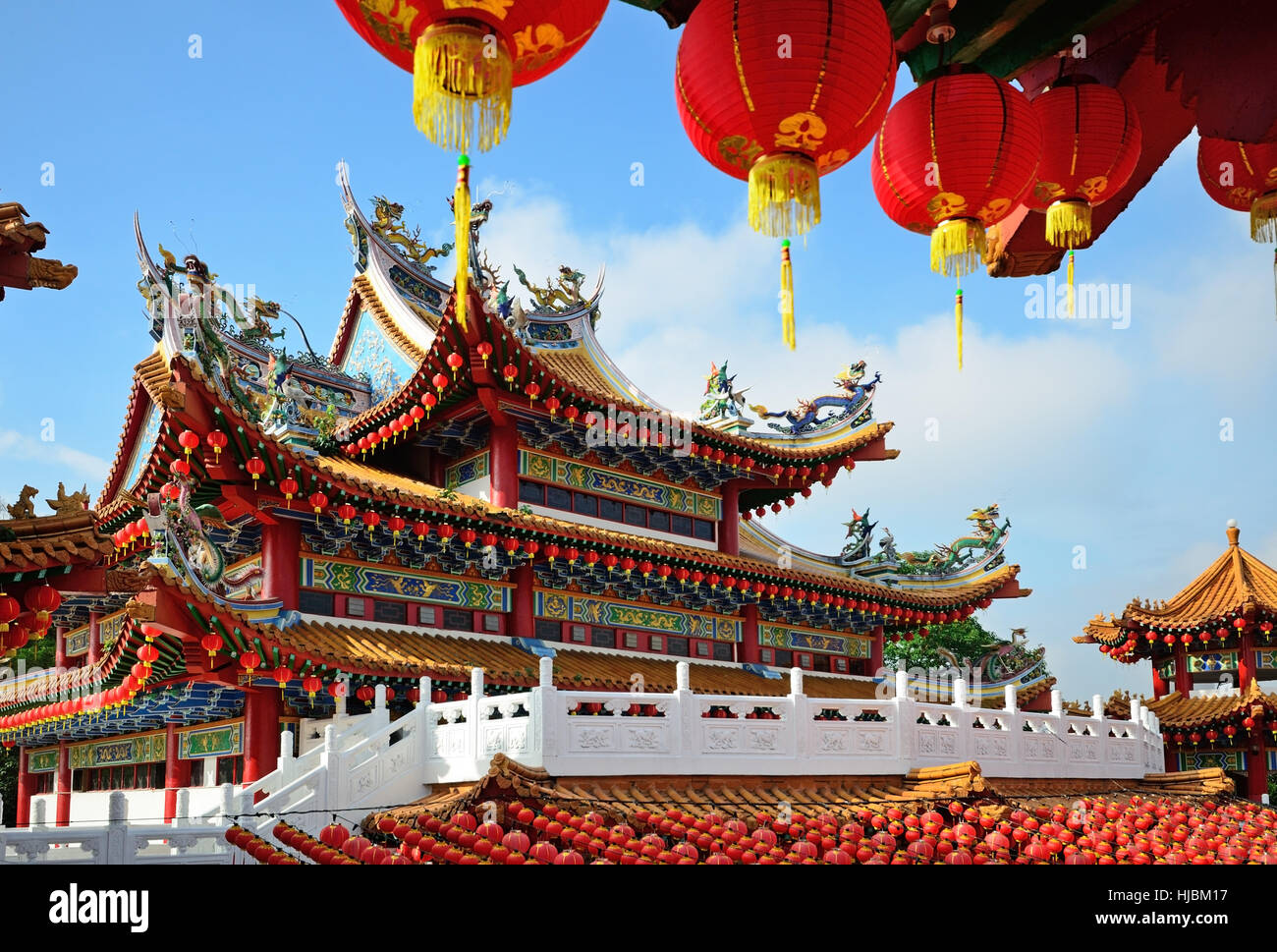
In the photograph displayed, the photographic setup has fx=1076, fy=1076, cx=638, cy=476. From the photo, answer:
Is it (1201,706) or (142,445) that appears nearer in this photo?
(142,445)

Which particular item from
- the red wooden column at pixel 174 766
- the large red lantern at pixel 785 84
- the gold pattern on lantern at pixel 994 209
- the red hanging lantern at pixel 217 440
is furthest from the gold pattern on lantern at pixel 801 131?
the red wooden column at pixel 174 766

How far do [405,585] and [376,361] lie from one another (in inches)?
194

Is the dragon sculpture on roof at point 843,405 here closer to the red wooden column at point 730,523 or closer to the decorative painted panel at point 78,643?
the red wooden column at point 730,523

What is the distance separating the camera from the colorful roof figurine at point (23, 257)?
704 centimetres

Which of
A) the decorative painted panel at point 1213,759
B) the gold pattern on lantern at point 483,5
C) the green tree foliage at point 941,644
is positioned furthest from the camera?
the green tree foliage at point 941,644

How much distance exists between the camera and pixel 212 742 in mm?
12852

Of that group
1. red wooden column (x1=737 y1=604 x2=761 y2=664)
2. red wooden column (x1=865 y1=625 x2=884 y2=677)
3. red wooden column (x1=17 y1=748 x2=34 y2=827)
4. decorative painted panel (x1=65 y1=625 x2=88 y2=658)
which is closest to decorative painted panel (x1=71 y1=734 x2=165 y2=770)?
decorative painted panel (x1=65 y1=625 x2=88 y2=658)

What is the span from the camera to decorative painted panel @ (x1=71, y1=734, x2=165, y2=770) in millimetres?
14320

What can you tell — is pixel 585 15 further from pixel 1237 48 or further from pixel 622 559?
pixel 622 559

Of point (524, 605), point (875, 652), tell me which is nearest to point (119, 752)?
point (524, 605)

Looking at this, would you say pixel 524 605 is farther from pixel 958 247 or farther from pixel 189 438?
pixel 958 247

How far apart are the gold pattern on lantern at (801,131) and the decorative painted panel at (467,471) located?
450 inches

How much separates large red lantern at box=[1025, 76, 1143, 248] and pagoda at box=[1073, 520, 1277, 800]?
16393 millimetres
